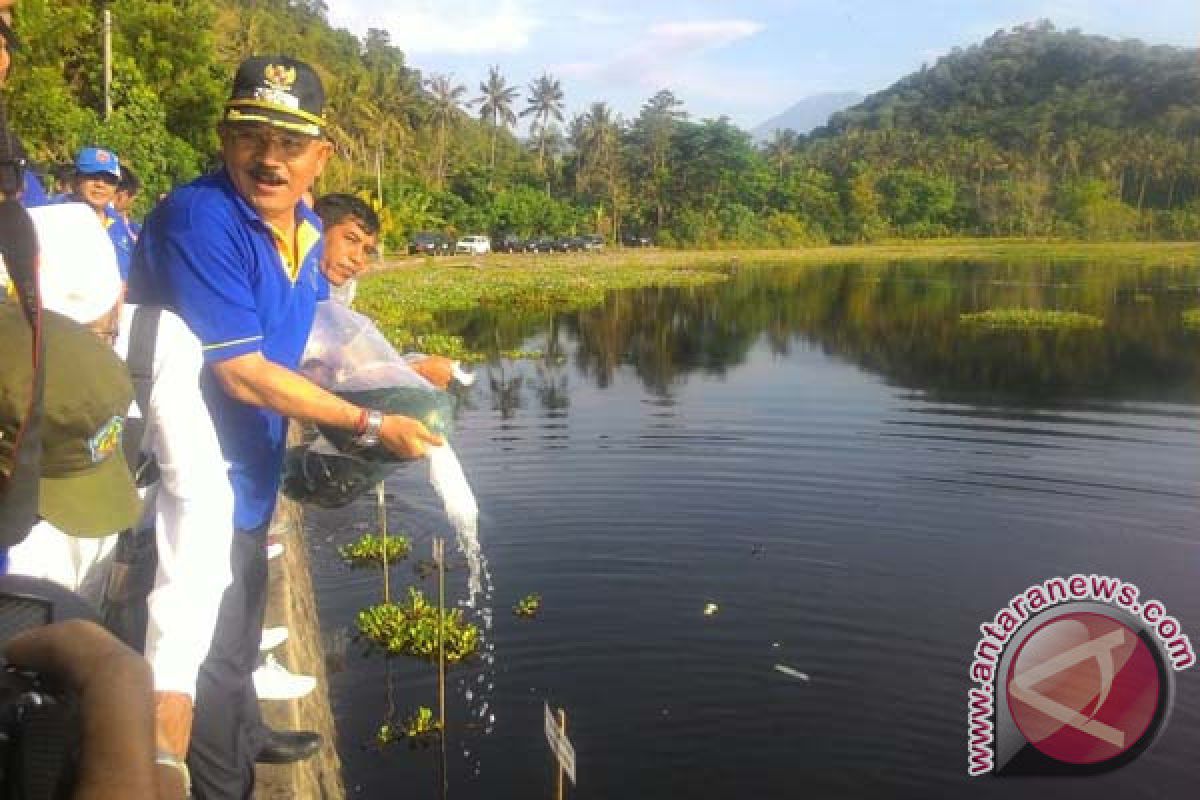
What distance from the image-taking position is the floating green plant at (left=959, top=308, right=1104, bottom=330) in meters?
29.7

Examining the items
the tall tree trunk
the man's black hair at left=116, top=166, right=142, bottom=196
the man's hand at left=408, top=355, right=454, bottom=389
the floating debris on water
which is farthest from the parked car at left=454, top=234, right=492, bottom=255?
the man's hand at left=408, top=355, right=454, bottom=389

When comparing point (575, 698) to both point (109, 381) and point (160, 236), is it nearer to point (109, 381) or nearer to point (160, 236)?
point (160, 236)

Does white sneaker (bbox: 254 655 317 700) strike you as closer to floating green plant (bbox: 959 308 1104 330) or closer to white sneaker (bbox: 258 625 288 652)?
white sneaker (bbox: 258 625 288 652)

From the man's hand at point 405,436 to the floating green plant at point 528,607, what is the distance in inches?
252

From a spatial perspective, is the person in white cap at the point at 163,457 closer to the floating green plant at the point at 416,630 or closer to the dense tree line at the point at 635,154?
the floating green plant at the point at 416,630

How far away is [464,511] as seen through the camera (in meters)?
3.11

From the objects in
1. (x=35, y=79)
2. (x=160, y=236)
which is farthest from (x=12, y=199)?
(x=35, y=79)

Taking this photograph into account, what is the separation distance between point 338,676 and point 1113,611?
21.0ft

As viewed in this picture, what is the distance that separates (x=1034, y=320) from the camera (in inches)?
1201

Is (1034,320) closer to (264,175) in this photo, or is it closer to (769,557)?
(769,557)

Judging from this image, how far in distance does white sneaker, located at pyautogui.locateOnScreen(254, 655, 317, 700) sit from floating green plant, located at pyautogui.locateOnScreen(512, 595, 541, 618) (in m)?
4.81

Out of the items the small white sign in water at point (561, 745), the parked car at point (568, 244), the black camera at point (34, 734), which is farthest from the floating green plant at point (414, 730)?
the parked car at point (568, 244)

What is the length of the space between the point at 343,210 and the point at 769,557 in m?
7.00

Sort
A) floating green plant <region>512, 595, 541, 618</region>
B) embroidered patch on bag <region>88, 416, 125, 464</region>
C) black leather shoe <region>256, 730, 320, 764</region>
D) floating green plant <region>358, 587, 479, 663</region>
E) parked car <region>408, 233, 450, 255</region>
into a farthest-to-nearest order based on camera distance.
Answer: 1. parked car <region>408, 233, 450, 255</region>
2. floating green plant <region>512, 595, 541, 618</region>
3. floating green plant <region>358, 587, 479, 663</region>
4. black leather shoe <region>256, 730, 320, 764</region>
5. embroidered patch on bag <region>88, 416, 125, 464</region>
